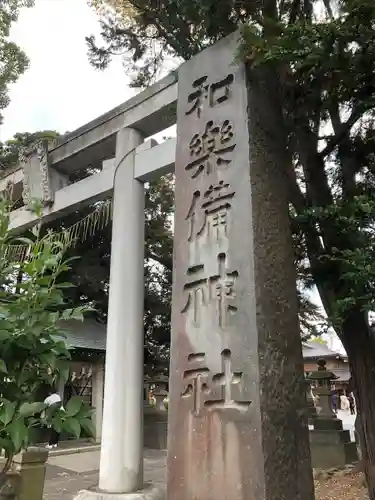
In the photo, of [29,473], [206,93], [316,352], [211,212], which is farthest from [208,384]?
[316,352]

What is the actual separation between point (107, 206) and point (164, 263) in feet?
17.4

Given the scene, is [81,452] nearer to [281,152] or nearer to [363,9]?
[281,152]

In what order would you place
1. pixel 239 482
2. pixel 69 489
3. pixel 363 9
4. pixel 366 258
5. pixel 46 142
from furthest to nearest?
pixel 69 489, pixel 46 142, pixel 366 258, pixel 363 9, pixel 239 482

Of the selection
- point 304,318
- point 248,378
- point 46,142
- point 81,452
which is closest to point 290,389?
point 248,378

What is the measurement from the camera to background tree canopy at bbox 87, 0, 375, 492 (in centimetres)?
353

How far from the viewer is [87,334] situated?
10852mm

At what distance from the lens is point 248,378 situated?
293 cm

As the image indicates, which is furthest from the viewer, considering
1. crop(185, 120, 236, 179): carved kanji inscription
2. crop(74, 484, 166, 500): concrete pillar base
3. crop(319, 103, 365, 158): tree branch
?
crop(319, 103, 365, 158): tree branch

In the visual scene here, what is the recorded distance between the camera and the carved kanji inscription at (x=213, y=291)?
3.21 metres

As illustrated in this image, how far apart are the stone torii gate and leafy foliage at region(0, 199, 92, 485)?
141cm

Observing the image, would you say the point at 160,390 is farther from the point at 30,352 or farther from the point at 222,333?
the point at 30,352

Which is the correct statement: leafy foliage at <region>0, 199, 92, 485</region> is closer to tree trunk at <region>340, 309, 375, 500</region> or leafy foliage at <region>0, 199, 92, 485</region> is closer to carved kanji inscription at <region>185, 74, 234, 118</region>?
carved kanji inscription at <region>185, 74, 234, 118</region>

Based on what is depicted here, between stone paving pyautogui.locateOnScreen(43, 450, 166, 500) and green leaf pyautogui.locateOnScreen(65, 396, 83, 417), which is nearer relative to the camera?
green leaf pyautogui.locateOnScreen(65, 396, 83, 417)

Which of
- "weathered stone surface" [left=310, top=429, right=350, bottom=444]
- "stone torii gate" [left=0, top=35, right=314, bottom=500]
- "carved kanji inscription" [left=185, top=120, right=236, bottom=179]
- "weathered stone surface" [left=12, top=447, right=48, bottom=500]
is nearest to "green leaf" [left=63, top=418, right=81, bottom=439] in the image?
"stone torii gate" [left=0, top=35, right=314, bottom=500]
